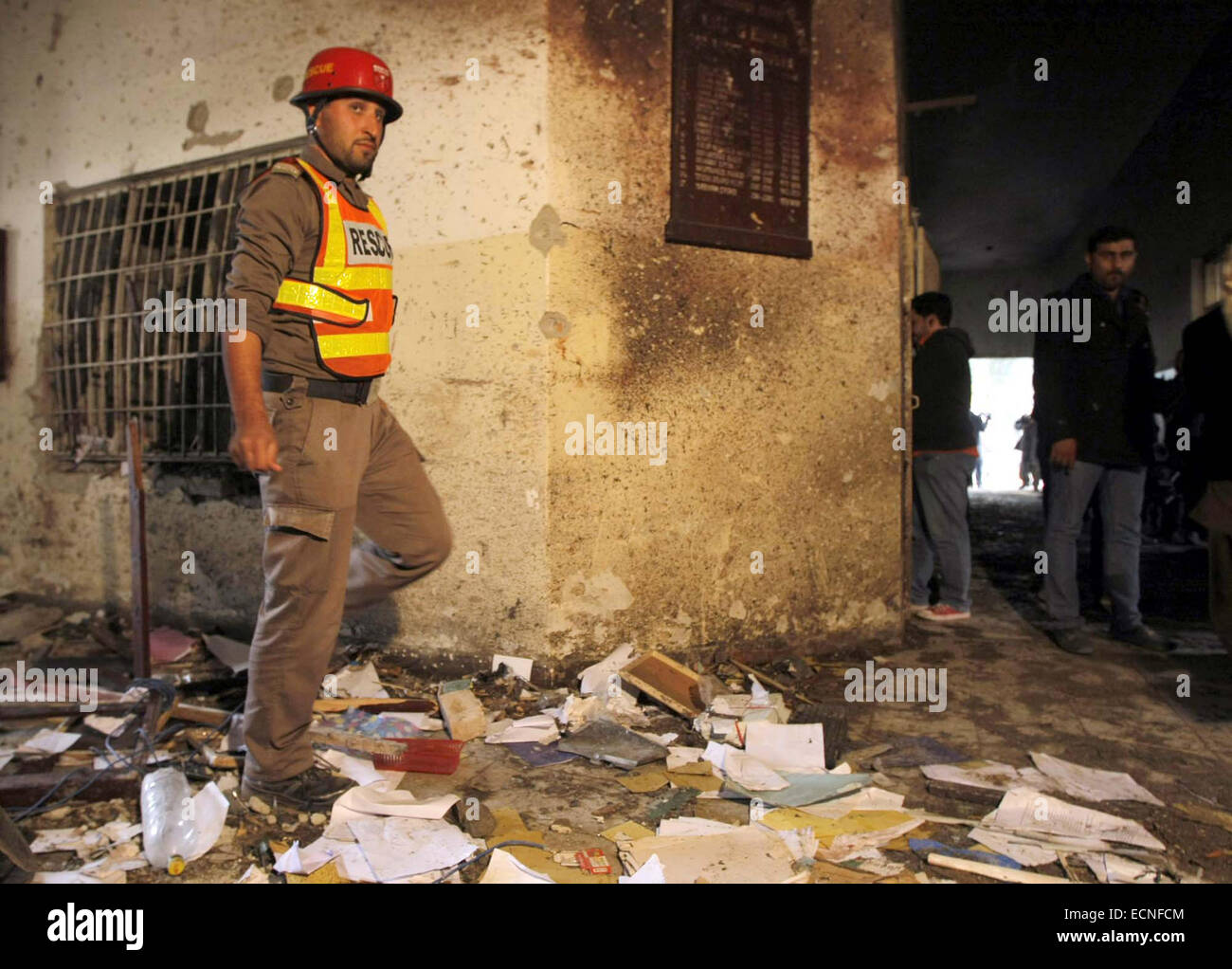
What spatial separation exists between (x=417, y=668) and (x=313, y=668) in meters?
Result: 1.51

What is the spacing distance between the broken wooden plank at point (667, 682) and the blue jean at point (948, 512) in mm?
2202

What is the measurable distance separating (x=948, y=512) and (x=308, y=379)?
3962 mm

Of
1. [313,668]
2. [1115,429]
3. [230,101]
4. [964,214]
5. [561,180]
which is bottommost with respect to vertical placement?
[313,668]

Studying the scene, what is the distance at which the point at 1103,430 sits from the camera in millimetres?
4770

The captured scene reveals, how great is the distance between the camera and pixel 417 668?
14.0 feet

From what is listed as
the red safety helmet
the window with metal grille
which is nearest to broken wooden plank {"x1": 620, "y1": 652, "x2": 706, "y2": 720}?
the red safety helmet

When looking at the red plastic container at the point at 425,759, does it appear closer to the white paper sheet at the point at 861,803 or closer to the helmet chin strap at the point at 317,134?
the white paper sheet at the point at 861,803

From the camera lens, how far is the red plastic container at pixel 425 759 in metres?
3.12

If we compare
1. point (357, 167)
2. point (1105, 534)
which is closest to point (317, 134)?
point (357, 167)

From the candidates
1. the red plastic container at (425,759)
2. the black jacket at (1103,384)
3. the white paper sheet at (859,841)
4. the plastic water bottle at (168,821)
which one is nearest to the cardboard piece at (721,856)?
the white paper sheet at (859,841)

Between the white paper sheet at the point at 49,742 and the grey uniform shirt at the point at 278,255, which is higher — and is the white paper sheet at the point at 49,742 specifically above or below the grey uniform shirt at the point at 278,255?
below

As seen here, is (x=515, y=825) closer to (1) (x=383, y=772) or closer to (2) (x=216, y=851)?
(1) (x=383, y=772)

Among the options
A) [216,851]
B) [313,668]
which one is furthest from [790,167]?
[216,851]

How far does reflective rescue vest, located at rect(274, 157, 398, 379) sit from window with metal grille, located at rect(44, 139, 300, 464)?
2287 mm
